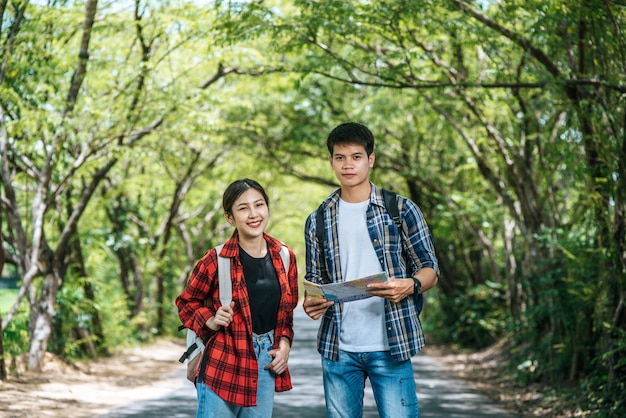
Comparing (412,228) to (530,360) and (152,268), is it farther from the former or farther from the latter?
(152,268)

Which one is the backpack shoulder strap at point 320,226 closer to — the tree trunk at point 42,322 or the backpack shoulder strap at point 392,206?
the backpack shoulder strap at point 392,206

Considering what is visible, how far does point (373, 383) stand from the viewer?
407cm

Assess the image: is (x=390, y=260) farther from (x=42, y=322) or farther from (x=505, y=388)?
(x=42, y=322)

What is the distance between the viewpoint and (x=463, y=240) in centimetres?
1909

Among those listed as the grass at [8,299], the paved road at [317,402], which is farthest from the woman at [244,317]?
the grass at [8,299]

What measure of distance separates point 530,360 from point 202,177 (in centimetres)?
1431

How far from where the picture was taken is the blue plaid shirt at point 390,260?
3.95 meters

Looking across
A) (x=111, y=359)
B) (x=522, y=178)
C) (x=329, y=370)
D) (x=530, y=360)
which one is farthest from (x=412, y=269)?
(x=111, y=359)

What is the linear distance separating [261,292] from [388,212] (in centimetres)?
76

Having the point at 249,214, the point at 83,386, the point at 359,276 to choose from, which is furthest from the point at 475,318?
A: the point at 249,214

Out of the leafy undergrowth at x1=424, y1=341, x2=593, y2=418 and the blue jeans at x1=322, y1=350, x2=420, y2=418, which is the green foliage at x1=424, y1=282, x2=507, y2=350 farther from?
the blue jeans at x1=322, y1=350, x2=420, y2=418

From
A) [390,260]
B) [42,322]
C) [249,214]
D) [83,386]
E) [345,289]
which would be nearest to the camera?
[345,289]

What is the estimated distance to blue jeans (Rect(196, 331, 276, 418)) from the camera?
13.3 feet

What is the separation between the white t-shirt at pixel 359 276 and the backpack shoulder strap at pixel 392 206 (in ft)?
0.35
